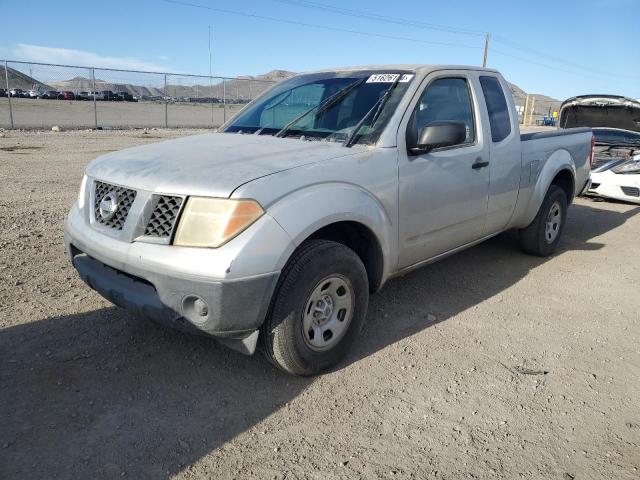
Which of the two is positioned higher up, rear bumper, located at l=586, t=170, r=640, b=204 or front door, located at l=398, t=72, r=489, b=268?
front door, located at l=398, t=72, r=489, b=268

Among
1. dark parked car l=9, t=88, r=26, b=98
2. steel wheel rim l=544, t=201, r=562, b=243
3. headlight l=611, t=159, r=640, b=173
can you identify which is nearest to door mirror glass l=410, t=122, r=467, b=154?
steel wheel rim l=544, t=201, r=562, b=243

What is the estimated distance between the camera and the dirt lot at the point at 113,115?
19.5 meters

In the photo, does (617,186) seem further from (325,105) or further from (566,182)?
(325,105)

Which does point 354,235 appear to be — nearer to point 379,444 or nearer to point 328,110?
point 328,110

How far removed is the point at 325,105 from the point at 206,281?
1874 millimetres

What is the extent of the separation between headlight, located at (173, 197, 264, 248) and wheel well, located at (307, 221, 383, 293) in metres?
0.72

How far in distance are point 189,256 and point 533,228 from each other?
13.4ft

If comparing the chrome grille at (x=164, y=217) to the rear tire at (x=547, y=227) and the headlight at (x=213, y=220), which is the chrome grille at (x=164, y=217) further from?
the rear tire at (x=547, y=227)

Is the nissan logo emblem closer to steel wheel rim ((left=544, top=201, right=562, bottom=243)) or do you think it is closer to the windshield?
the windshield

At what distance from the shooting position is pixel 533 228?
549 centimetres

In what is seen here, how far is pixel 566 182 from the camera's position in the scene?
19.3 feet

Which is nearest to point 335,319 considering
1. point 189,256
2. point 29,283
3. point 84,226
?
point 189,256

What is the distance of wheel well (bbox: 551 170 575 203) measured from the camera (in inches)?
225

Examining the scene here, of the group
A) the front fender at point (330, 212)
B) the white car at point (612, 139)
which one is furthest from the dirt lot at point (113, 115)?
the front fender at point (330, 212)
